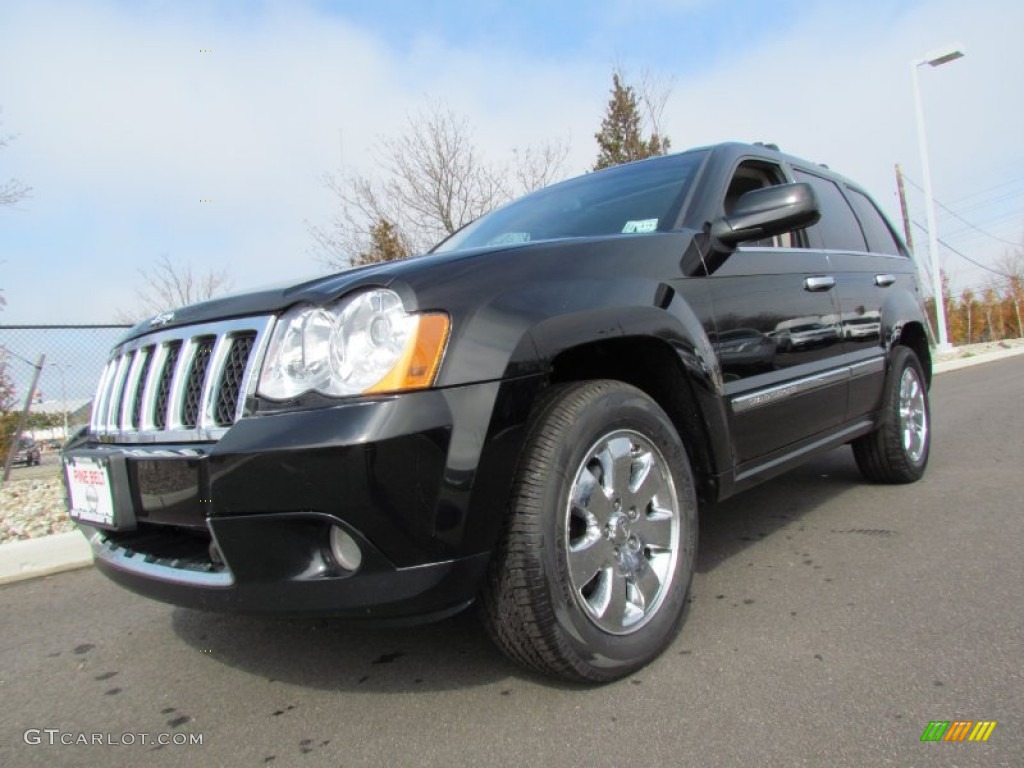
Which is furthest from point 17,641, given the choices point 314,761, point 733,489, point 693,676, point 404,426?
point 733,489

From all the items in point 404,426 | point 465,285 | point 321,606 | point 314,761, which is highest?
point 465,285

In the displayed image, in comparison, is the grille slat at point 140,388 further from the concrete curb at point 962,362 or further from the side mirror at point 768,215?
the concrete curb at point 962,362

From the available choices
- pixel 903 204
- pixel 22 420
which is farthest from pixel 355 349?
pixel 903 204

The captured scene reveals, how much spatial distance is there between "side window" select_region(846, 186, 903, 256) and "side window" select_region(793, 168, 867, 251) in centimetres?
12

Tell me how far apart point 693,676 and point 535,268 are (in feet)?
4.17

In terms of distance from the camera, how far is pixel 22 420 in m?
6.31

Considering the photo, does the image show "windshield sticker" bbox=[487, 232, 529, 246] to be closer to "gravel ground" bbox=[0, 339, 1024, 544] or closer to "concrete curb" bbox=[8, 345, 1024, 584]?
"gravel ground" bbox=[0, 339, 1024, 544]

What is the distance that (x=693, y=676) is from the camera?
203 centimetres

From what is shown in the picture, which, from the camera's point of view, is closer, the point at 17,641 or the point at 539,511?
the point at 539,511

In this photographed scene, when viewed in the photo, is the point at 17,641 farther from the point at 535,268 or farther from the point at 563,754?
the point at 535,268

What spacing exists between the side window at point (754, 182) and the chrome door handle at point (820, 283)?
207 millimetres

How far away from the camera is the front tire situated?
1.81 meters

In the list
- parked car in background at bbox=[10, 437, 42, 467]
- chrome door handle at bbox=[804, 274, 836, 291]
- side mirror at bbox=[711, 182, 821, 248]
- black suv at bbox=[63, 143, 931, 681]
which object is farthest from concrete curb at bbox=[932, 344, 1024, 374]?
parked car in background at bbox=[10, 437, 42, 467]

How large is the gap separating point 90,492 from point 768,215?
2481 mm
